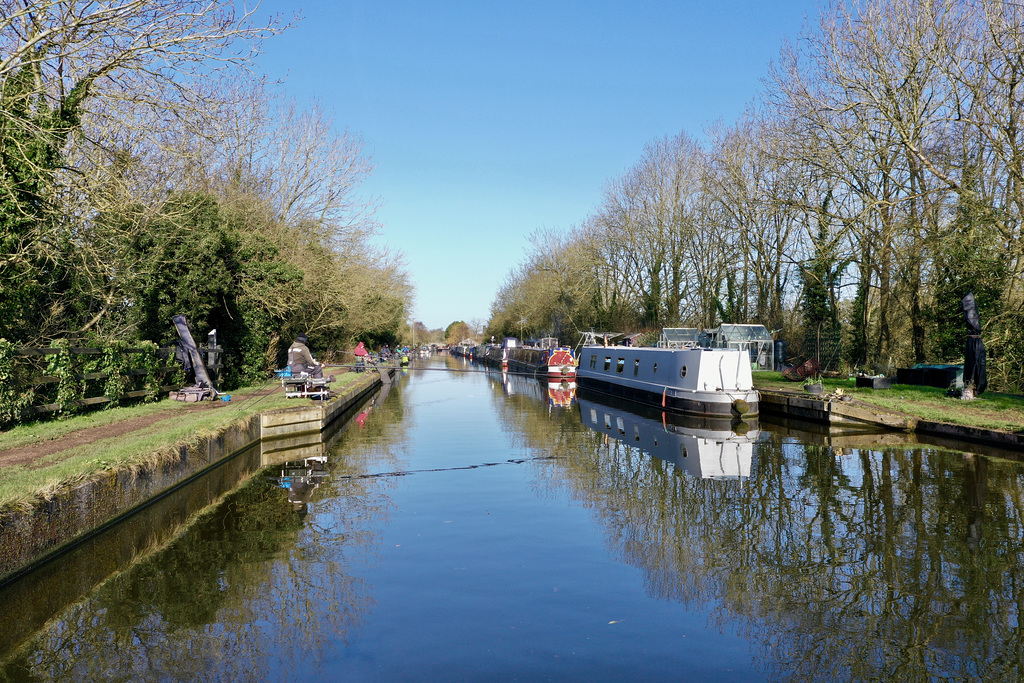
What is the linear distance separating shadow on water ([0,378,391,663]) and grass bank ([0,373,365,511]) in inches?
23.7

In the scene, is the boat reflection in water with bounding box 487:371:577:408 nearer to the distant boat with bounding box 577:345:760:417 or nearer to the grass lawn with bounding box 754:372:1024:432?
the distant boat with bounding box 577:345:760:417

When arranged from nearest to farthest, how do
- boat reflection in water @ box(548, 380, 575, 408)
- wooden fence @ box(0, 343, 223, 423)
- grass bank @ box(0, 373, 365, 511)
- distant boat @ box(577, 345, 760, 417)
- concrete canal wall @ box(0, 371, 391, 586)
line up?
concrete canal wall @ box(0, 371, 391, 586) → grass bank @ box(0, 373, 365, 511) → wooden fence @ box(0, 343, 223, 423) → distant boat @ box(577, 345, 760, 417) → boat reflection in water @ box(548, 380, 575, 408)

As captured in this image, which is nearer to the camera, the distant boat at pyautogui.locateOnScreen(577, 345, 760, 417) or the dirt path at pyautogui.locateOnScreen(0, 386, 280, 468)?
the dirt path at pyautogui.locateOnScreen(0, 386, 280, 468)

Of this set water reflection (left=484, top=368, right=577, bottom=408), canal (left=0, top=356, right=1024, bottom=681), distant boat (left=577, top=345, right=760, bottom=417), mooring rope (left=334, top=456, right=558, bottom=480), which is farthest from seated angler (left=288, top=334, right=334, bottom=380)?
distant boat (left=577, top=345, right=760, bottom=417)

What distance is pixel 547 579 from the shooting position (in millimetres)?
6273

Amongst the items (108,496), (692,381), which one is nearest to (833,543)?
(108,496)

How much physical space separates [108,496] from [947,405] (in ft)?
52.7

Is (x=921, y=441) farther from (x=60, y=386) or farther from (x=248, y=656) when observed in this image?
(x=60, y=386)

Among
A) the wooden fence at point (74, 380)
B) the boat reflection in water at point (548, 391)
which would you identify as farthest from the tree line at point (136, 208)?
the boat reflection in water at point (548, 391)

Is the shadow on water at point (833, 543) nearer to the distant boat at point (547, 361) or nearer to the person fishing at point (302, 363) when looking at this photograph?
the person fishing at point (302, 363)

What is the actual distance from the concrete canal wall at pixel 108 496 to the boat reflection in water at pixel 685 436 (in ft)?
22.4

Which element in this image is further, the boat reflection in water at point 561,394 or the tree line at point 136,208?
the boat reflection in water at point 561,394

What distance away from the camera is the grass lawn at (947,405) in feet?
45.5

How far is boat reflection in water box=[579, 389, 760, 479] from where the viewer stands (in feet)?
39.2
